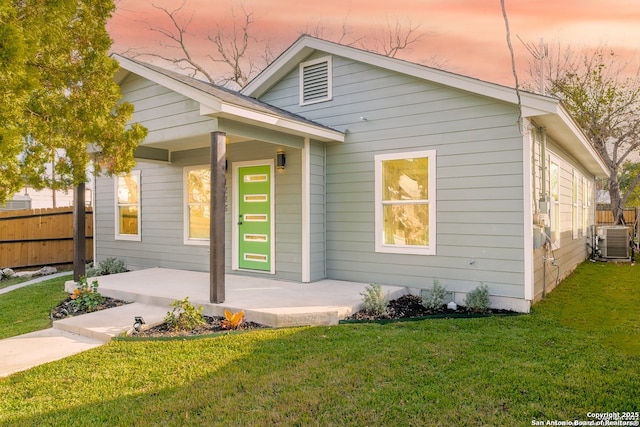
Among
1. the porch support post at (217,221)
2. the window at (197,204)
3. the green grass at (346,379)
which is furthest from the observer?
the window at (197,204)

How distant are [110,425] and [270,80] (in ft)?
21.4

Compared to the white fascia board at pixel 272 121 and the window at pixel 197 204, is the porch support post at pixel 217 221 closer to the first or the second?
the white fascia board at pixel 272 121

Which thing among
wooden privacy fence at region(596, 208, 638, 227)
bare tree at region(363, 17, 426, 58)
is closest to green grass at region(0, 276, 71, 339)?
bare tree at region(363, 17, 426, 58)

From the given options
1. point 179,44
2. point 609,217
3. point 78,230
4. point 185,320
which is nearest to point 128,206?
point 78,230

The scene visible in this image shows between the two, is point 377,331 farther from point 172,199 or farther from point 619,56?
point 619,56

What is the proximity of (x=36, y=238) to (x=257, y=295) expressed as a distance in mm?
7706

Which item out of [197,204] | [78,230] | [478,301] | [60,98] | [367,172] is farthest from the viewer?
[197,204]

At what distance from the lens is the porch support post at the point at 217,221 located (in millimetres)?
5152

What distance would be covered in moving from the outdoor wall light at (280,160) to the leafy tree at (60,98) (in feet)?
7.53

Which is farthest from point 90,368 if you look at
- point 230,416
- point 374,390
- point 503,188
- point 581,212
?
point 581,212

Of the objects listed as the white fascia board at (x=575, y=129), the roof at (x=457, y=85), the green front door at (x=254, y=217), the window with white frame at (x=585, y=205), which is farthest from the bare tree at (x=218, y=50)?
the white fascia board at (x=575, y=129)

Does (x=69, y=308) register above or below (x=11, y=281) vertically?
above

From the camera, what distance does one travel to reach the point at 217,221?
203 inches

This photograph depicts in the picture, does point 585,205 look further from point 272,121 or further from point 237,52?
point 237,52
